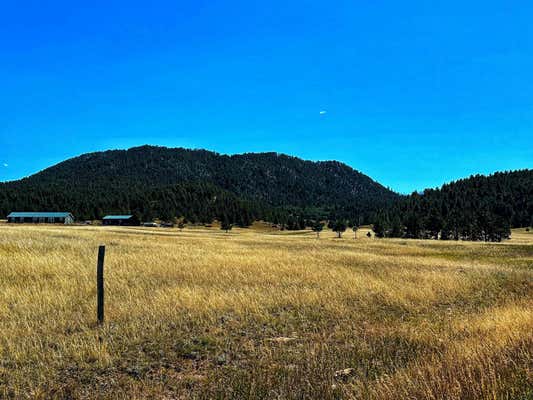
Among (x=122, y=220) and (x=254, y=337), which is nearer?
(x=254, y=337)

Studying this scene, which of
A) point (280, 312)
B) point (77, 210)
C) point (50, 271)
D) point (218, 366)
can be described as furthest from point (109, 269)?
point (77, 210)

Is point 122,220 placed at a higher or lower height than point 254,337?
higher

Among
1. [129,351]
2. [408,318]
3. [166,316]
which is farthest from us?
[408,318]

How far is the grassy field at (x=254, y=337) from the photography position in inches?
238

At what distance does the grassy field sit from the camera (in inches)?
238

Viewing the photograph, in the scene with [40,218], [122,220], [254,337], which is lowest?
[254,337]

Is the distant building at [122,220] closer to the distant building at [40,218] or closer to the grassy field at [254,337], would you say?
the distant building at [40,218]

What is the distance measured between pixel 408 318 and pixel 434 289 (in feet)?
16.8

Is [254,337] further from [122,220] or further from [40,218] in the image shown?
[40,218]

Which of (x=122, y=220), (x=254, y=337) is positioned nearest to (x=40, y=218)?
(x=122, y=220)

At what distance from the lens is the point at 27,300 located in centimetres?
1111

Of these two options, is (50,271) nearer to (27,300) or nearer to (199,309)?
(27,300)

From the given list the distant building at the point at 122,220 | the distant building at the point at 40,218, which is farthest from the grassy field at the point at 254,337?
the distant building at the point at 122,220

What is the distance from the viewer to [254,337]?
9109 mm
